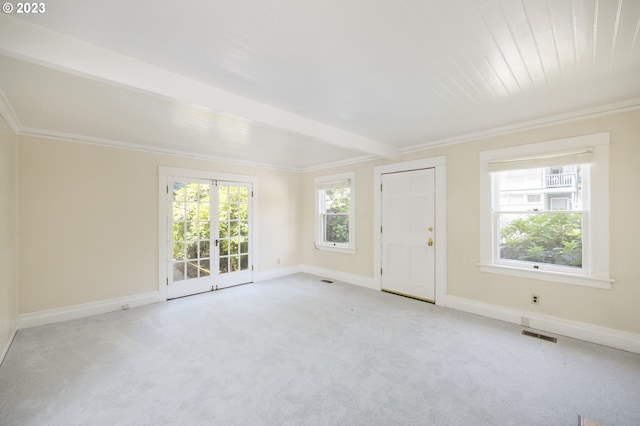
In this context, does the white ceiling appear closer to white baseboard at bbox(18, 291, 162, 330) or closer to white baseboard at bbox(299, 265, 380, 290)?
white baseboard at bbox(18, 291, 162, 330)

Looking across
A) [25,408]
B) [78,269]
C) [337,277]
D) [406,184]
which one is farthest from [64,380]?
[406,184]

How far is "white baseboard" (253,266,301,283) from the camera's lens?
5.29 m

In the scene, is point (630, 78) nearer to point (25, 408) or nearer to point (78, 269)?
point (25, 408)

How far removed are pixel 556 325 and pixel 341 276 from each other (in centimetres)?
316

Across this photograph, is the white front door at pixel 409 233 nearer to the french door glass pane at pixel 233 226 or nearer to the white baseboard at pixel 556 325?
the white baseboard at pixel 556 325

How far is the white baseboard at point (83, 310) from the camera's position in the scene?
125 inches

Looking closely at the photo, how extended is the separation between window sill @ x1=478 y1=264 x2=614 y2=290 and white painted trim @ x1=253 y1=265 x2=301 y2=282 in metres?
3.67

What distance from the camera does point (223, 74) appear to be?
2020 millimetres

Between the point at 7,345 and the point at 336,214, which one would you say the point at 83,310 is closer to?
the point at 7,345

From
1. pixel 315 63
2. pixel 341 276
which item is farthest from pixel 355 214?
pixel 315 63

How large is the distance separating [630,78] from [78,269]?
610 centimetres

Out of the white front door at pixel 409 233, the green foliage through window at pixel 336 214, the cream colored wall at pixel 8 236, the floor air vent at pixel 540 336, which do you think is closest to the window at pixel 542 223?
the floor air vent at pixel 540 336

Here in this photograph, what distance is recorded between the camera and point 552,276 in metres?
2.99

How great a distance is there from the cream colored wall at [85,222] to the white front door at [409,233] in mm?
3411
